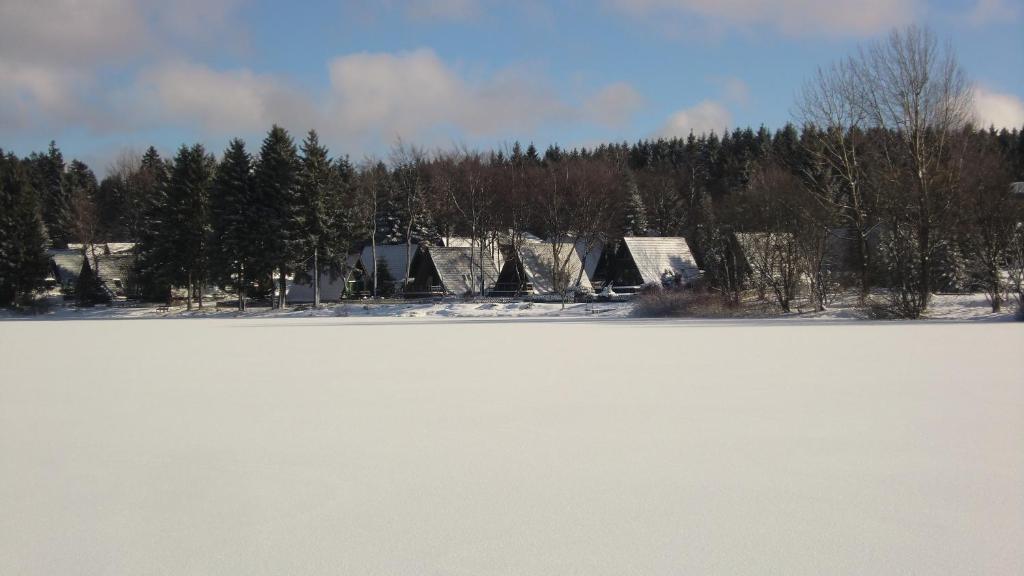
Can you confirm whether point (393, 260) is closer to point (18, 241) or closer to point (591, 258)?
point (591, 258)

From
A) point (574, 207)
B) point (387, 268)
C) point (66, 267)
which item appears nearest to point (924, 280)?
point (574, 207)

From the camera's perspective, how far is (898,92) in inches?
1423

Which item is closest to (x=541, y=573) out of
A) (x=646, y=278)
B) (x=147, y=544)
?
(x=147, y=544)

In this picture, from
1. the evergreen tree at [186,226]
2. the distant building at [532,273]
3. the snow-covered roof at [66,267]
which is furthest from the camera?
the snow-covered roof at [66,267]

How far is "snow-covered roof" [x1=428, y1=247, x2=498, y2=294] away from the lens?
59.3m

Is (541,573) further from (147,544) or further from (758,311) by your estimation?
(758,311)

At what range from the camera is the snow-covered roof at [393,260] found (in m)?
63.8

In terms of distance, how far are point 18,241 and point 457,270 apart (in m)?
29.9

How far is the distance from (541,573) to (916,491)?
11.2ft

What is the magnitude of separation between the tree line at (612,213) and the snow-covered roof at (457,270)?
2625 millimetres

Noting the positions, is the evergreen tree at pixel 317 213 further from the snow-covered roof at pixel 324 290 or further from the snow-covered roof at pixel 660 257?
the snow-covered roof at pixel 660 257

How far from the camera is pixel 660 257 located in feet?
194

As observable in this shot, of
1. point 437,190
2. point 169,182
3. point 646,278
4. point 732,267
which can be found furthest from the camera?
point 437,190

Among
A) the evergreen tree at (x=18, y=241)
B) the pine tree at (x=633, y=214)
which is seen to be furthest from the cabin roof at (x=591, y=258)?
the evergreen tree at (x=18, y=241)
